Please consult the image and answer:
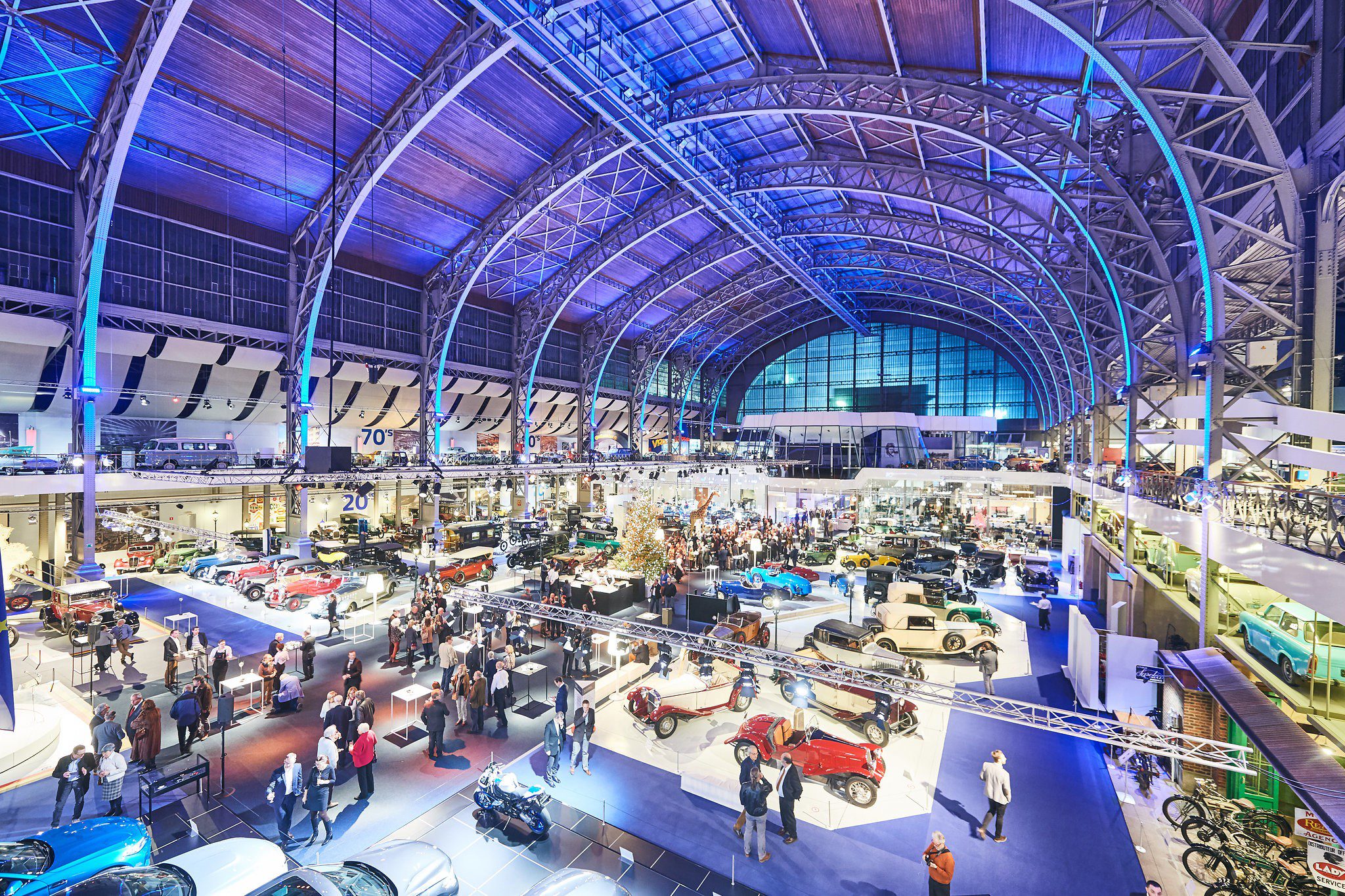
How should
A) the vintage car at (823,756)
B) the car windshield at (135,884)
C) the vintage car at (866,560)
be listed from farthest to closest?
the vintage car at (866,560) → the vintage car at (823,756) → the car windshield at (135,884)

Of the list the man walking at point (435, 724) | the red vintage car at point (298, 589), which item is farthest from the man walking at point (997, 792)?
the red vintage car at point (298, 589)

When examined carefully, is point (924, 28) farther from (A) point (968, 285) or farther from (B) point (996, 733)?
(A) point (968, 285)

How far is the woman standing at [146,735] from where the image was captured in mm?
9055

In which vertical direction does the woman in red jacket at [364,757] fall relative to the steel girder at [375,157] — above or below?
below

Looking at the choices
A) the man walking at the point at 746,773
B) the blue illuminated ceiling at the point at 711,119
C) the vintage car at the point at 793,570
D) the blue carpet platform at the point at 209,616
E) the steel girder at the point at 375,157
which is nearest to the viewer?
the man walking at the point at 746,773

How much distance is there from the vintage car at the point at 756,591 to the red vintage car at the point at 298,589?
12261mm

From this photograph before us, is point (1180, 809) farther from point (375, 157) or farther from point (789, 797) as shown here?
point (375, 157)

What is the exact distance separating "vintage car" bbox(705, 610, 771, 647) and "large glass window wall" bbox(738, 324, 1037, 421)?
3481 cm

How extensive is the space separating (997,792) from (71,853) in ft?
35.9

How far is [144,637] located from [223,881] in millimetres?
13190

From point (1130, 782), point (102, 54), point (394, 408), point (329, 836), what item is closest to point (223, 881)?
point (329, 836)

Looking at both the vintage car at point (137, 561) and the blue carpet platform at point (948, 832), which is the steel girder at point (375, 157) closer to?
the vintage car at point (137, 561)

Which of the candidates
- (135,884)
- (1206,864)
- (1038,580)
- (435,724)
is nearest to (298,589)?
(435,724)

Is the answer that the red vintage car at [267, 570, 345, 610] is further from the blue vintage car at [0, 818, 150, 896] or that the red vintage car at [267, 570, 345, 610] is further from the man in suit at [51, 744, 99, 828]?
the blue vintage car at [0, 818, 150, 896]
